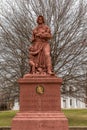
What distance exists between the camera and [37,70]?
1655 centimetres

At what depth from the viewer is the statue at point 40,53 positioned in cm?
1655

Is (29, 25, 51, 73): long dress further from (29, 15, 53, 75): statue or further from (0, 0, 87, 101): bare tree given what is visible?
(0, 0, 87, 101): bare tree

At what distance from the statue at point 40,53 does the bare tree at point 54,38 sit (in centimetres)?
736

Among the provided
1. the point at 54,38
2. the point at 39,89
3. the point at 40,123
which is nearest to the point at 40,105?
the point at 39,89

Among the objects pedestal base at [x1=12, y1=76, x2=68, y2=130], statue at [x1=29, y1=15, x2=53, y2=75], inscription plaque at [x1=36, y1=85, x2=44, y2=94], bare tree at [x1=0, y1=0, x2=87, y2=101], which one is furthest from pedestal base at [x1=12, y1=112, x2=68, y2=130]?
bare tree at [x1=0, y1=0, x2=87, y2=101]

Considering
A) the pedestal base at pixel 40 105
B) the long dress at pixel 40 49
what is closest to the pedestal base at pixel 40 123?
the pedestal base at pixel 40 105

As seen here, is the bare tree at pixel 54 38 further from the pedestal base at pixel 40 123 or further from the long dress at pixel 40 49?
the pedestal base at pixel 40 123

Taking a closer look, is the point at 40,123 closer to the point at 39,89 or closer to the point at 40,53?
Result: the point at 39,89

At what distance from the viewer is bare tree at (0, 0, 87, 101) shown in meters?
24.6

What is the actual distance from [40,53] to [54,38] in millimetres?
8251

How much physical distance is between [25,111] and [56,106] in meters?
1.24

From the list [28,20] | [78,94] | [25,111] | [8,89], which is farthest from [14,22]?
[25,111]

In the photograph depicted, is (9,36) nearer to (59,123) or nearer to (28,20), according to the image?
(28,20)

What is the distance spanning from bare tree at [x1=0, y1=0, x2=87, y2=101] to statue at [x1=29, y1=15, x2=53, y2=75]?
24.1 feet
